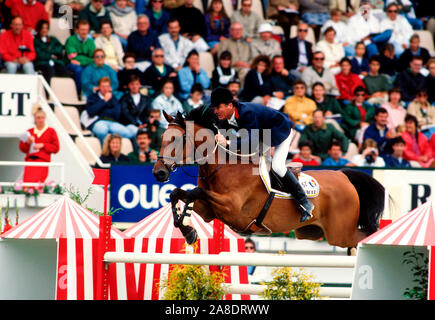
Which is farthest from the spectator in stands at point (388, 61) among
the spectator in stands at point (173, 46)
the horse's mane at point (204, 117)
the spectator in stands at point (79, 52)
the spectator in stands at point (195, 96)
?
the horse's mane at point (204, 117)

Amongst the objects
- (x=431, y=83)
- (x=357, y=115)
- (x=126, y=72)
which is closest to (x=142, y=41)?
(x=126, y=72)

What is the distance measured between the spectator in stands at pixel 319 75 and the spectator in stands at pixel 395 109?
0.89 metres

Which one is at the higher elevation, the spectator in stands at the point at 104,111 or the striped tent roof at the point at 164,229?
the spectator in stands at the point at 104,111

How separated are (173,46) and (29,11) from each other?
2305 millimetres

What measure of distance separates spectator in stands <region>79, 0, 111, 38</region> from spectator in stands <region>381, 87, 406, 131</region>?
4786mm

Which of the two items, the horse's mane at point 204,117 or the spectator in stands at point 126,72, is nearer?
the horse's mane at point 204,117

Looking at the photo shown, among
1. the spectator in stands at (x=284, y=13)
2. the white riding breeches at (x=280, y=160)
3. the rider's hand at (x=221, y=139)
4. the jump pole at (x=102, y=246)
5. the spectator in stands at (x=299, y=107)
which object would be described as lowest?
the jump pole at (x=102, y=246)

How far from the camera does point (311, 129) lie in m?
12.1

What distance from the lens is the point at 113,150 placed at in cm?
1140

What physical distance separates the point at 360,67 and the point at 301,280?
8.95m

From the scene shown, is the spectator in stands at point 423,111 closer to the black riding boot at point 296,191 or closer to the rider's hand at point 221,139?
the black riding boot at point 296,191

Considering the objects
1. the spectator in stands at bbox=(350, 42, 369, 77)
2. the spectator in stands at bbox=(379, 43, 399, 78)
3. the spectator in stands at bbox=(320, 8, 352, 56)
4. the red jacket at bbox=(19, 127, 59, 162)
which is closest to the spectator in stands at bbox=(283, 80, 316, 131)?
the spectator in stands at bbox=(350, 42, 369, 77)

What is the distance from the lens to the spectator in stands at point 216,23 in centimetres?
1387

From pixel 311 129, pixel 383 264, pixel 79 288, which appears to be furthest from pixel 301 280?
pixel 311 129
